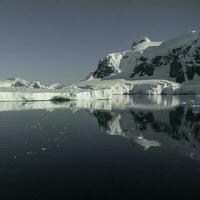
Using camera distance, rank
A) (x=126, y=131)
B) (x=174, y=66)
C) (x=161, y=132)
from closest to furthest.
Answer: (x=161, y=132), (x=126, y=131), (x=174, y=66)

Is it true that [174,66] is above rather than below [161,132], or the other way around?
above

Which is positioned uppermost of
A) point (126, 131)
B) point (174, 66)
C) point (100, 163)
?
point (174, 66)

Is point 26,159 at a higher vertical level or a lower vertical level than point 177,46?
lower

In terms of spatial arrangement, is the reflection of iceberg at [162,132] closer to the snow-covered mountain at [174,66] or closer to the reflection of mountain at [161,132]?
the reflection of mountain at [161,132]

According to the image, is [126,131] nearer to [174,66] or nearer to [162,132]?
[162,132]

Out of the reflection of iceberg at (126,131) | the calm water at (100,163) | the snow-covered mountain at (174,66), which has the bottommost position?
the calm water at (100,163)

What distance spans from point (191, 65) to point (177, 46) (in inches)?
568

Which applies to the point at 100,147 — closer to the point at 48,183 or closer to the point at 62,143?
the point at 62,143

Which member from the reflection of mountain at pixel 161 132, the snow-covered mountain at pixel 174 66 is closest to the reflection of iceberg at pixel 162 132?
the reflection of mountain at pixel 161 132

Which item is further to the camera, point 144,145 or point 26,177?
point 144,145

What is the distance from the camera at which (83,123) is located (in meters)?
30.0

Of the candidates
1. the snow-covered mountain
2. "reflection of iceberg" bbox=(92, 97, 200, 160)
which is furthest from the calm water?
the snow-covered mountain

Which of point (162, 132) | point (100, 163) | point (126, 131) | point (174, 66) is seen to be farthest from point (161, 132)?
point (174, 66)

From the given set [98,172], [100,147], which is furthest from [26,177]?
[100,147]
